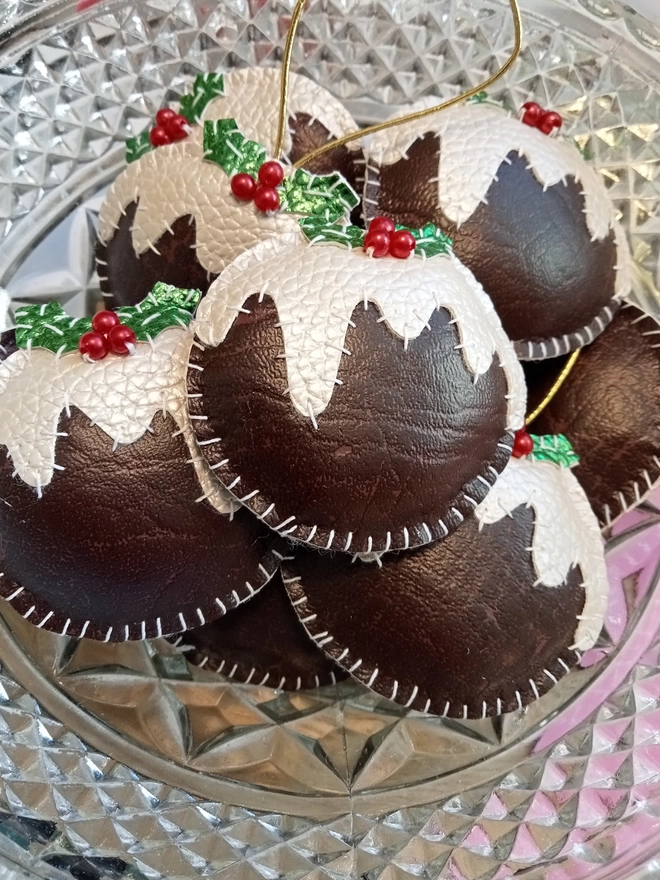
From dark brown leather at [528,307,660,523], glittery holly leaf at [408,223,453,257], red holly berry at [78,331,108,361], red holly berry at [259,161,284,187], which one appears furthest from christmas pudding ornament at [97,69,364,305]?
dark brown leather at [528,307,660,523]

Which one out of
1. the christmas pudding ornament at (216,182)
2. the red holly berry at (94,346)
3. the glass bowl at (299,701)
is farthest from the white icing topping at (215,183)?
the glass bowl at (299,701)

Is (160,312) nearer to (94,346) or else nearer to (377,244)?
(94,346)

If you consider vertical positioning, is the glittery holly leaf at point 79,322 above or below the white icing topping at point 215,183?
below

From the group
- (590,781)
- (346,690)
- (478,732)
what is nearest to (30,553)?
(346,690)

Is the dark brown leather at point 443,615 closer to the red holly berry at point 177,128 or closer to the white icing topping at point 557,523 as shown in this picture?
the white icing topping at point 557,523

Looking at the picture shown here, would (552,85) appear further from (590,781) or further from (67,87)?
(590,781)

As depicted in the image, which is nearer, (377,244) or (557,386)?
(377,244)

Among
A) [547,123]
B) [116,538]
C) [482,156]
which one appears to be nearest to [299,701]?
[116,538]
